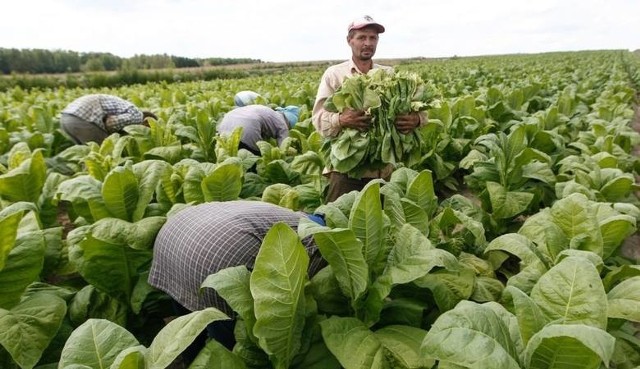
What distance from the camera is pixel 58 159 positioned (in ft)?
17.3

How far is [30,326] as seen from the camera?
192cm

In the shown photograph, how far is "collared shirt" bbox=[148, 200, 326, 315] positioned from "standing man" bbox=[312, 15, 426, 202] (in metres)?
1.09

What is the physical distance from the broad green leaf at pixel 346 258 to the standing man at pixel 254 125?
134 inches

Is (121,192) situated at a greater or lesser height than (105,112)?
lesser

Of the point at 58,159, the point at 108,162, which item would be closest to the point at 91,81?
the point at 58,159

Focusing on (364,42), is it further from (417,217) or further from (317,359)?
(317,359)

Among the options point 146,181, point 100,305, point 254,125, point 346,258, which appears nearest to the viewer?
point 346,258

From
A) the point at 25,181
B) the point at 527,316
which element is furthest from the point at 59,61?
the point at 527,316

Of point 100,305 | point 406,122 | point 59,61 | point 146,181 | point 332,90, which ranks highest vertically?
point 59,61

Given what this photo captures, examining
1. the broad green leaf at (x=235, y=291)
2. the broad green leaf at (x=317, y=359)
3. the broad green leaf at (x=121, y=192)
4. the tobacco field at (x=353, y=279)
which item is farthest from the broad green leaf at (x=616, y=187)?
the broad green leaf at (x=121, y=192)

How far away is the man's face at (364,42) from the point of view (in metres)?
3.46

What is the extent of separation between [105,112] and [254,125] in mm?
1859

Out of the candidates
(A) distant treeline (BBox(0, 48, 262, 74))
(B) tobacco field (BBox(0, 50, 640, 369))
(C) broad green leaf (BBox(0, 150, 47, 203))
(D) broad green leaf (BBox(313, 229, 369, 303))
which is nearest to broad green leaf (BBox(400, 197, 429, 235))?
(B) tobacco field (BBox(0, 50, 640, 369))

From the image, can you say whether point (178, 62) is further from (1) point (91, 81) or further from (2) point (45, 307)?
(2) point (45, 307)
